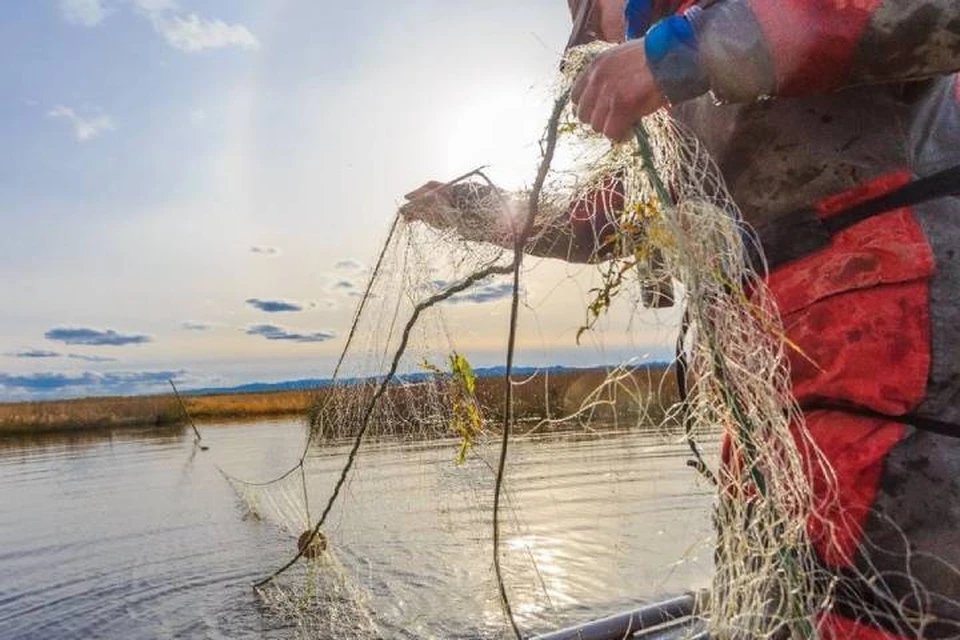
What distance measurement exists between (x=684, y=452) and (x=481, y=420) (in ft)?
50.6

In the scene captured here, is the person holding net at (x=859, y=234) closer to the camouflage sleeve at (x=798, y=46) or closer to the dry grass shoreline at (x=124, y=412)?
the camouflage sleeve at (x=798, y=46)

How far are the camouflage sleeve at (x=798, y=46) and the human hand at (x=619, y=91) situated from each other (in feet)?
0.11

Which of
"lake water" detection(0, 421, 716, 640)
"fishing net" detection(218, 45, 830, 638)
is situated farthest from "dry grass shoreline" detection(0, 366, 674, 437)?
"fishing net" detection(218, 45, 830, 638)

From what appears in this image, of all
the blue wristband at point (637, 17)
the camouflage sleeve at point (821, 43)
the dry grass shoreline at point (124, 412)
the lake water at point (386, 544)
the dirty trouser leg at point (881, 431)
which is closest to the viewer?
the camouflage sleeve at point (821, 43)

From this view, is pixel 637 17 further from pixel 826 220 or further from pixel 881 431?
pixel 881 431

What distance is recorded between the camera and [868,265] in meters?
1.63

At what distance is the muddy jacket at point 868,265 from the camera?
1508 mm

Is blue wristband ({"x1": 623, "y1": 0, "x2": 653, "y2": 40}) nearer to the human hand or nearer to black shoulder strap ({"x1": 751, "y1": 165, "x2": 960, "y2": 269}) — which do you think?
the human hand

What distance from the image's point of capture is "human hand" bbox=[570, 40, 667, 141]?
5.34 feet

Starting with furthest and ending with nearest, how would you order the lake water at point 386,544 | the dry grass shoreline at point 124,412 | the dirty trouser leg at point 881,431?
the dry grass shoreline at point 124,412 → the lake water at point 386,544 → the dirty trouser leg at point 881,431

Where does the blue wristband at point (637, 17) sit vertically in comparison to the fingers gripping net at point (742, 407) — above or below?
above

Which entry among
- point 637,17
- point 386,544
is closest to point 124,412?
point 386,544

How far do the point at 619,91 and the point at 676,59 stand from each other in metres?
0.14

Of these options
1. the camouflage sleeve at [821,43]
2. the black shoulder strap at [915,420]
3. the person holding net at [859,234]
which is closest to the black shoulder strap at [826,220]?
the person holding net at [859,234]
